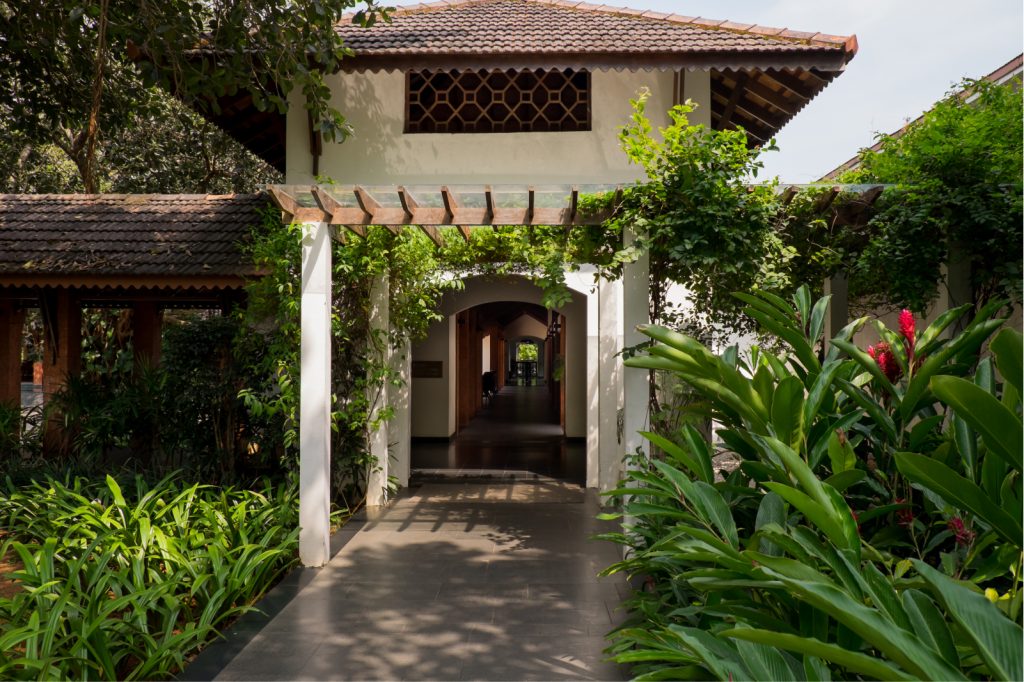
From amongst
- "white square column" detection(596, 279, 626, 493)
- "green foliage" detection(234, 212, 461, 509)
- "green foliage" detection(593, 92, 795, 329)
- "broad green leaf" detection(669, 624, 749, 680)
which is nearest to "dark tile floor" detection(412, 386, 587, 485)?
"white square column" detection(596, 279, 626, 493)

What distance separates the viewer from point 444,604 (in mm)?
5023

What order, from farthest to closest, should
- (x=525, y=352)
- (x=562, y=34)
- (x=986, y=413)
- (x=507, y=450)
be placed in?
(x=525, y=352) < (x=507, y=450) < (x=562, y=34) < (x=986, y=413)

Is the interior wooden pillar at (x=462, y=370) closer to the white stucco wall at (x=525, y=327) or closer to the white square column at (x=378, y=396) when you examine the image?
the white square column at (x=378, y=396)

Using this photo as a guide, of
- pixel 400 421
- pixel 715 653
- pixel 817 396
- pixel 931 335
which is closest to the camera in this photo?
pixel 715 653

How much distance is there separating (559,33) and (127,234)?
16.9 feet

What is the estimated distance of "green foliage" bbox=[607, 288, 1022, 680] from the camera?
4.76 feet

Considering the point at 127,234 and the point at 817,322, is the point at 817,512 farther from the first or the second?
the point at 127,234

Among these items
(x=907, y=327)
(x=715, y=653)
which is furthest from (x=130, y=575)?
(x=907, y=327)

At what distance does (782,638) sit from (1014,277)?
4.61 m

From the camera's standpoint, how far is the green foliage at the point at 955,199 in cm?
489

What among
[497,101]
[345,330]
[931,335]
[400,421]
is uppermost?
[497,101]

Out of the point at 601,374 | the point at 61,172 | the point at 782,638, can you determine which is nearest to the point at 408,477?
the point at 601,374

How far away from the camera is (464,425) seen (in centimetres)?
1609

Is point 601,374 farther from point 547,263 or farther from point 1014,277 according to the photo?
point 1014,277
